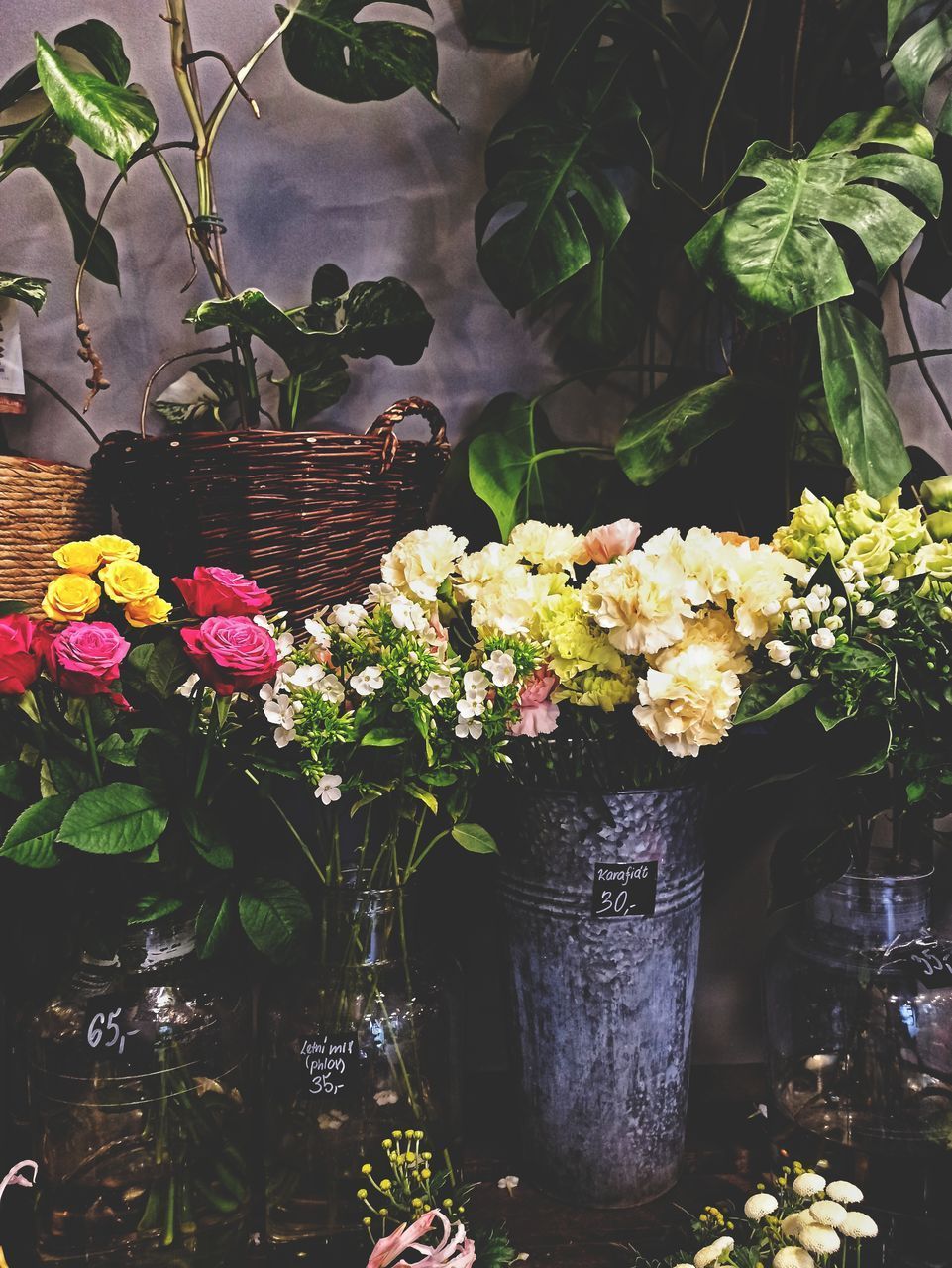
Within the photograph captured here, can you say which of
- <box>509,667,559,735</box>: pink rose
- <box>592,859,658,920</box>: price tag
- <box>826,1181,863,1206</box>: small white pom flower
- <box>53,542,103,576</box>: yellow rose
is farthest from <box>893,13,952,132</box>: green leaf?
<box>826,1181,863,1206</box>: small white pom flower

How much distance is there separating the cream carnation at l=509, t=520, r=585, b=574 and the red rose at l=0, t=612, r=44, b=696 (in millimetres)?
469

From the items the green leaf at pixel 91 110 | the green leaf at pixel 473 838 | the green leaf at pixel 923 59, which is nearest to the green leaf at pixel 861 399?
the green leaf at pixel 923 59

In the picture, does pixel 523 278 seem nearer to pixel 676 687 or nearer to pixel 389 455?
pixel 389 455

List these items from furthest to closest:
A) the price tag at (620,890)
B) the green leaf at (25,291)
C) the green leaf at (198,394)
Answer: the green leaf at (198,394), the green leaf at (25,291), the price tag at (620,890)

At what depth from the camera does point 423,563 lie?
0.98m

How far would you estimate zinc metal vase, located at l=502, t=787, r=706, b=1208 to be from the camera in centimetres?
99

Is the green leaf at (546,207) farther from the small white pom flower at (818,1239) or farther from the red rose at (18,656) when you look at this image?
the small white pom flower at (818,1239)

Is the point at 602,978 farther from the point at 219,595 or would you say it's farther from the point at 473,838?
the point at 219,595

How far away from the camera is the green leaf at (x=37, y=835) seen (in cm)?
83

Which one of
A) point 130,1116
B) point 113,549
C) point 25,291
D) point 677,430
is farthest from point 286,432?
point 130,1116

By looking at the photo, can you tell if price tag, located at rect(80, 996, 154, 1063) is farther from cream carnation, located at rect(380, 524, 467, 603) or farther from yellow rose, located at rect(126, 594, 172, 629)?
cream carnation, located at rect(380, 524, 467, 603)

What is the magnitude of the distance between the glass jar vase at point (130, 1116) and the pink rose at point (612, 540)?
0.55 m

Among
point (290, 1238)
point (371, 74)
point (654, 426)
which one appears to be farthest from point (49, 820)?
point (371, 74)

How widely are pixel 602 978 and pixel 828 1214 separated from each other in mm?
285
